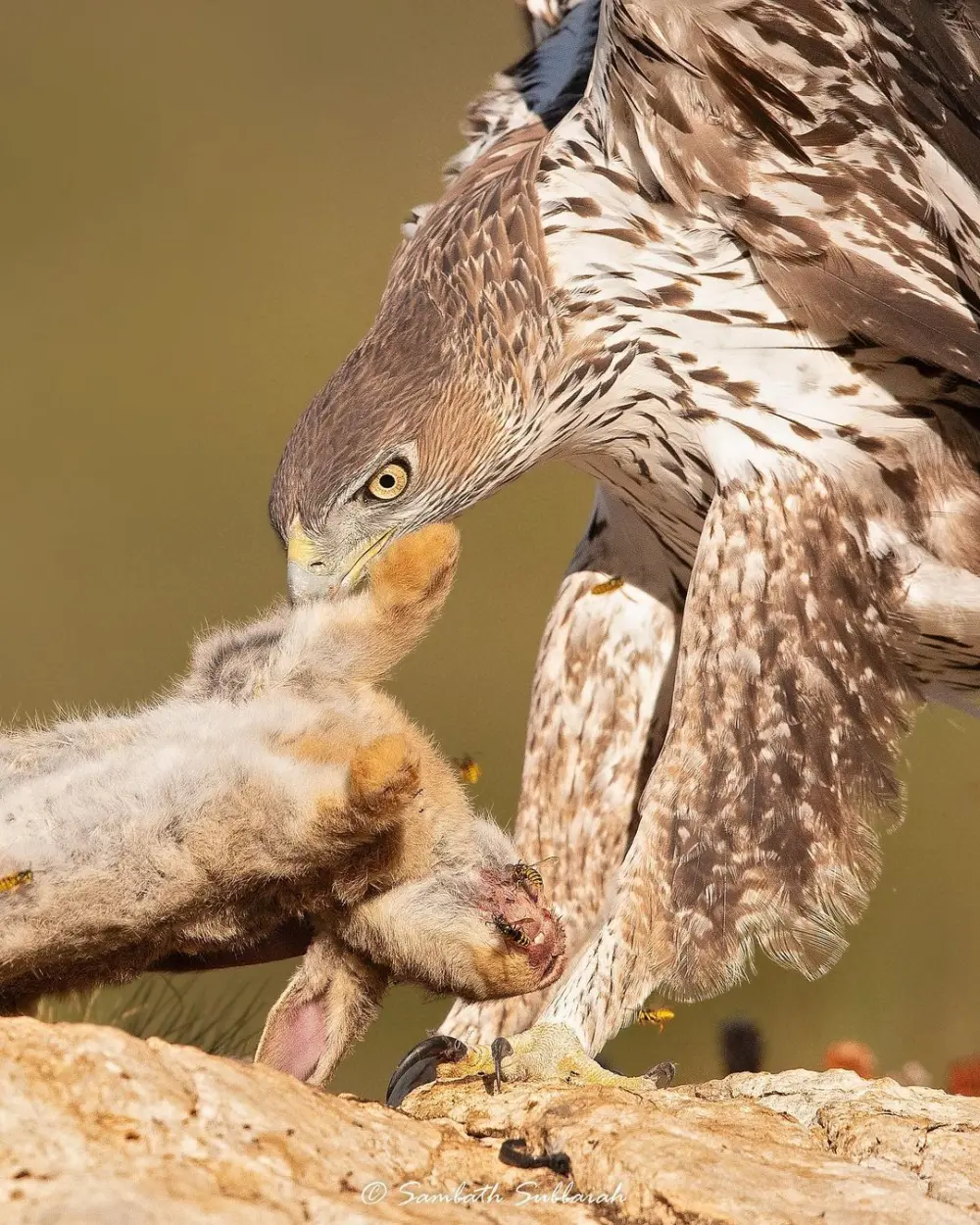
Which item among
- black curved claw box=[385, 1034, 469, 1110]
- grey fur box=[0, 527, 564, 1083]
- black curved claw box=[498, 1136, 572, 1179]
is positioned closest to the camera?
black curved claw box=[498, 1136, 572, 1179]

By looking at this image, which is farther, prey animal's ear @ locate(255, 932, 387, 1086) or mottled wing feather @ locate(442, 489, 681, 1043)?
mottled wing feather @ locate(442, 489, 681, 1043)

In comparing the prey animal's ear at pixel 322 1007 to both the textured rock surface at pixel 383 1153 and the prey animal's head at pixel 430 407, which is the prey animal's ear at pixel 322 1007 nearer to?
the textured rock surface at pixel 383 1153

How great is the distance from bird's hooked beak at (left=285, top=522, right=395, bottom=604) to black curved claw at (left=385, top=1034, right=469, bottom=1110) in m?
0.79

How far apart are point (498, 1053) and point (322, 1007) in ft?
0.91

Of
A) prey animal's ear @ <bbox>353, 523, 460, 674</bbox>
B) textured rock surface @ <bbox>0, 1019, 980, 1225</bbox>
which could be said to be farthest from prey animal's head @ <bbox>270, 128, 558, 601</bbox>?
textured rock surface @ <bbox>0, 1019, 980, 1225</bbox>

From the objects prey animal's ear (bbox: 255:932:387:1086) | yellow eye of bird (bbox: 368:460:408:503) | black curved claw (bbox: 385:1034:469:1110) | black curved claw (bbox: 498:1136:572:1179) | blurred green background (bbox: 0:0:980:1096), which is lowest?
black curved claw (bbox: 498:1136:572:1179)

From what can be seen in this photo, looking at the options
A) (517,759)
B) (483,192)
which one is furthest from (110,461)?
(483,192)

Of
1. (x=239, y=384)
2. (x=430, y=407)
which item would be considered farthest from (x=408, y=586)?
(x=239, y=384)

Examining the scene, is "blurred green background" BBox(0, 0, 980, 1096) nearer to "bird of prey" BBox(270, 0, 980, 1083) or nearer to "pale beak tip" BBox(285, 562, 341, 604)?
"bird of prey" BBox(270, 0, 980, 1083)

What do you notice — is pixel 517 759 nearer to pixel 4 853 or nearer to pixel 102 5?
pixel 4 853

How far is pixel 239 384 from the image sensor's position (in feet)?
21.4

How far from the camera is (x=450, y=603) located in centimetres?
587

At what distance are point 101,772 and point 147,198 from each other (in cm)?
560

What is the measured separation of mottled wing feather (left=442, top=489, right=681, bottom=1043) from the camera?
11.5 ft
